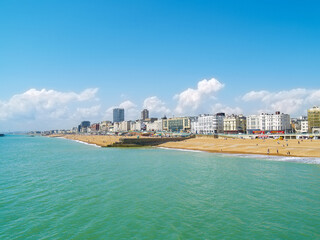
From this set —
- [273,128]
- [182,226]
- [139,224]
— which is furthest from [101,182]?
[273,128]

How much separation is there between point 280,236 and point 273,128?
14015cm

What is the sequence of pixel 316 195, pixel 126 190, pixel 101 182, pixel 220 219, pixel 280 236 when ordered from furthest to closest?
pixel 101 182 < pixel 126 190 < pixel 316 195 < pixel 220 219 < pixel 280 236

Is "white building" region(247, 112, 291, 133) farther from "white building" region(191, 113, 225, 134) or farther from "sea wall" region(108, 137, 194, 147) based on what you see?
"sea wall" region(108, 137, 194, 147)

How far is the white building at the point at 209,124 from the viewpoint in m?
167

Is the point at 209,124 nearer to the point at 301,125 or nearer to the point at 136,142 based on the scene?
the point at 301,125

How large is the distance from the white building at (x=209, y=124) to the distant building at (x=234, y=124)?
174 inches

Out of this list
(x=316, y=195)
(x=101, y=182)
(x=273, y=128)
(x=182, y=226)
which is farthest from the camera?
(x=273, y=128)

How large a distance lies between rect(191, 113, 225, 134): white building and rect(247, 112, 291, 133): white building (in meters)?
20.9

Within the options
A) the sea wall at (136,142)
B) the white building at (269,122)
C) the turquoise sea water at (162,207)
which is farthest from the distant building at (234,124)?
the turquoise sea water at (162,207)

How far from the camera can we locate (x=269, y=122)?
5664 inches

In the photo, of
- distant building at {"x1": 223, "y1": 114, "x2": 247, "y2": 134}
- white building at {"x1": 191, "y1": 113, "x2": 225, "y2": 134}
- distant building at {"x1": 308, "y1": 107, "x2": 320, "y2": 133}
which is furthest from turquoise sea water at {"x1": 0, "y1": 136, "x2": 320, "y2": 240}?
white building at {"x1": 191, "y1": 113, "x2": 225, "y2": 134}

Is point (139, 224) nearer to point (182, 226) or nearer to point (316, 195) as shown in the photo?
point (182, 226)

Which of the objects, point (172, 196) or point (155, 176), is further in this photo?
point (155, 176)

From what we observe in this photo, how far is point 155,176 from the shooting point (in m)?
33.5
